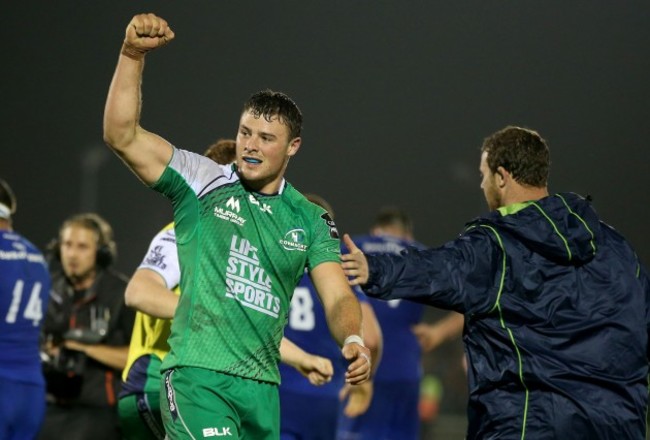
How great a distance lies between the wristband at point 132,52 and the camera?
4.14 metres

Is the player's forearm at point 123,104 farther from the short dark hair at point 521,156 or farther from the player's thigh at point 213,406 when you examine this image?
the short dark hair at point 521,156

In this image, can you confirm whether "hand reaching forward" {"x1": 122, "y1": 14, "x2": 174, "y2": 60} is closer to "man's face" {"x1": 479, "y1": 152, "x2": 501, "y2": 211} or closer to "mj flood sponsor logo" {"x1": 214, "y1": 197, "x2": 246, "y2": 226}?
"mj flood sponsor logo" {"x1": 214, "y1": 197, "x2": 246, "y2": 226}

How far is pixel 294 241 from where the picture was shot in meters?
4.65

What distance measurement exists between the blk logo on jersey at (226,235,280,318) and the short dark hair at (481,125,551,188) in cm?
131

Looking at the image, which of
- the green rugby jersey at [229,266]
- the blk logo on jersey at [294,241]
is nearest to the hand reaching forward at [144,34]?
the green rugby jersey at [229,266]

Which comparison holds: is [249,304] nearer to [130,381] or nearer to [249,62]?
[130,381]

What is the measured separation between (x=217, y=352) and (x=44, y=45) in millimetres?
45027

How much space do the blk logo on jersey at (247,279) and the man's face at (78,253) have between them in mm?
3344

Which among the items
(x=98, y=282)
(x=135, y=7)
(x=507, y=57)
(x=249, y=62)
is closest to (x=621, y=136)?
(x=507, y=57)

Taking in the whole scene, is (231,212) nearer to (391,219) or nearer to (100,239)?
(100,239)

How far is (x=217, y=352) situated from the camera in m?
4.41

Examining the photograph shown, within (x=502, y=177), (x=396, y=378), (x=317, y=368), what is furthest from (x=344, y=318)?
(x=396, y=378)

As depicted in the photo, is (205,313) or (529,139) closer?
(205,313)

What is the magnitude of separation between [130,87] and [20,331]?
3046 mm
